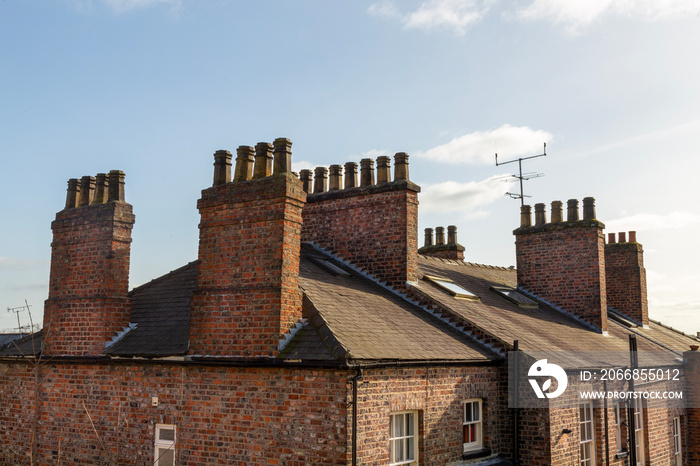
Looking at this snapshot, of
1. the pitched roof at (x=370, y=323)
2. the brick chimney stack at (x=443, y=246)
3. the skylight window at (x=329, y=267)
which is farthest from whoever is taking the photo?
the brick chimney stack at (x=443, y=246)

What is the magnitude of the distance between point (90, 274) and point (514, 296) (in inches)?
497

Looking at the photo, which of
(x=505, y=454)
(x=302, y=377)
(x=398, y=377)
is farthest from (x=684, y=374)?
(x=302, y=377)

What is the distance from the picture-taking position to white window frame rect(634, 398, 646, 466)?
17047 millimetres

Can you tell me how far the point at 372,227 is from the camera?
1680 centimetres

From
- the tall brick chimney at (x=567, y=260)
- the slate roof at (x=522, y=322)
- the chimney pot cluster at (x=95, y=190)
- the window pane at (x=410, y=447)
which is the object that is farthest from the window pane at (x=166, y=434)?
the tall brick chimney at (x=567, y=260)

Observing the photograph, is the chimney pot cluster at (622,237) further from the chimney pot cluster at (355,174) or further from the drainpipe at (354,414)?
the drainpipe at (354,414)

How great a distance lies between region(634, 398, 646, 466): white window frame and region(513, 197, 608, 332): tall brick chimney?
3.25 m

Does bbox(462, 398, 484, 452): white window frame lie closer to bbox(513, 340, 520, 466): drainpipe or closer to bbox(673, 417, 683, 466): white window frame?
bbox(513, 340, 520, 466): drainpipe

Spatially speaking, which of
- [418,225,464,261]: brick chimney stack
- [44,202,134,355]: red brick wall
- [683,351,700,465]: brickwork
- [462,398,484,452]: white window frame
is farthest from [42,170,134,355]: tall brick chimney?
[683,351,700,465]: brickwork

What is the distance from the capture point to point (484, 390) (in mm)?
12930

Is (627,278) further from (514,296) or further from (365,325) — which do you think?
(365,325)

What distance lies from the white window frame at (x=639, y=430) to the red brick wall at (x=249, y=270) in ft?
35.5

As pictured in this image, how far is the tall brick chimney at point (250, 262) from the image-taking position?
11.1 meters

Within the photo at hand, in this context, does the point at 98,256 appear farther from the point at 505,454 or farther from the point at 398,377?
the point at 505,454
